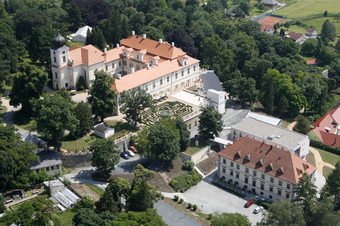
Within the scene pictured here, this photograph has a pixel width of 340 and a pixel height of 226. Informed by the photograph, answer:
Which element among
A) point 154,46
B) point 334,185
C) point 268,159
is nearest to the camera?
point 334,185

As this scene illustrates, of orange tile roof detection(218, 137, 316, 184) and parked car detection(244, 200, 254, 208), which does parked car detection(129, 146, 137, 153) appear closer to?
orange tile roof detection(218, 137, 316, 184)

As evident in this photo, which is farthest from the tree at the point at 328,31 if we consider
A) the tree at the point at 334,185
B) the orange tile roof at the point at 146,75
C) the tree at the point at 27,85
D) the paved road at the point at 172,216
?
the paved road at the point at 172,216

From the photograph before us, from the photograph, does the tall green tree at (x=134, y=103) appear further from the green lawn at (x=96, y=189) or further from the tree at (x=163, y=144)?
the green lawn at (x=96, y=189)

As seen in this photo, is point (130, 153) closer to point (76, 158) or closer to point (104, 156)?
point (104, 156)

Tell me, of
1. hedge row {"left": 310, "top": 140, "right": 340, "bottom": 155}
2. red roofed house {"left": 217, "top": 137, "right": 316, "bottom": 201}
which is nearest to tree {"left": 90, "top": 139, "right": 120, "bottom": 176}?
red roofed house {"left": 217, "top": 137, "right": 316, "bottom": 201}

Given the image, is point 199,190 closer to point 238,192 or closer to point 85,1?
point 238,192

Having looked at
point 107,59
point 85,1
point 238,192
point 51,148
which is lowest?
point 238,192

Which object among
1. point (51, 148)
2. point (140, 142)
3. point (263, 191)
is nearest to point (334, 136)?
point (263, 191)

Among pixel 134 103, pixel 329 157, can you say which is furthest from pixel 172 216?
pixel 329 157
